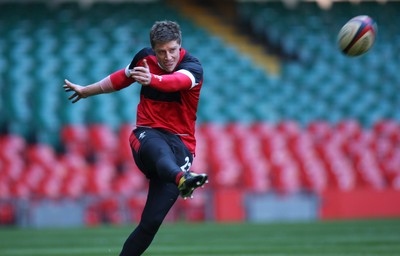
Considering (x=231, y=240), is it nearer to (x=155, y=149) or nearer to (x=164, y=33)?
(x=155, y=149)

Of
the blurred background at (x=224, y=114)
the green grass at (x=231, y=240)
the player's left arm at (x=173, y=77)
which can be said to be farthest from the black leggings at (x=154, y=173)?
the blurred background at (x=224, y=114)

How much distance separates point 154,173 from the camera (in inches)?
266

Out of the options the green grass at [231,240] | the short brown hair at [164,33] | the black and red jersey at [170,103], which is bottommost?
the green grass at [231,240]

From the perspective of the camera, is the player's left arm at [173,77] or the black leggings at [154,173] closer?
the player's left arm at [173,77]

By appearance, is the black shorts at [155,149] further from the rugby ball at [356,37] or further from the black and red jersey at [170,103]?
the rugby ball at [356,37]

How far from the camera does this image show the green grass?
959 cm

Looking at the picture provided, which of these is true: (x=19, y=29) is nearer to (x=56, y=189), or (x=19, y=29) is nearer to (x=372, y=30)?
(x=56, y=189)

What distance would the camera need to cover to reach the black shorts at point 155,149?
6.59m

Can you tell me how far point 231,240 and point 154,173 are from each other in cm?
472

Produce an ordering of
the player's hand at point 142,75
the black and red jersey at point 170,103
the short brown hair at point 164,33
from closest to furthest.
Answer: the player's hand at point 142,75
the short brown hair at point 164,33
the black and red jersey at point 170,103

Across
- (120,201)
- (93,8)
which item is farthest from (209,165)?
(93,8)

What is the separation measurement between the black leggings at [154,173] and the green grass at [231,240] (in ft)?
8.63

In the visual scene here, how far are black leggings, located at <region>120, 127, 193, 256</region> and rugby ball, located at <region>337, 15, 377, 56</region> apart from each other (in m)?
1.95

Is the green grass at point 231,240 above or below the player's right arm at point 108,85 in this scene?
below
